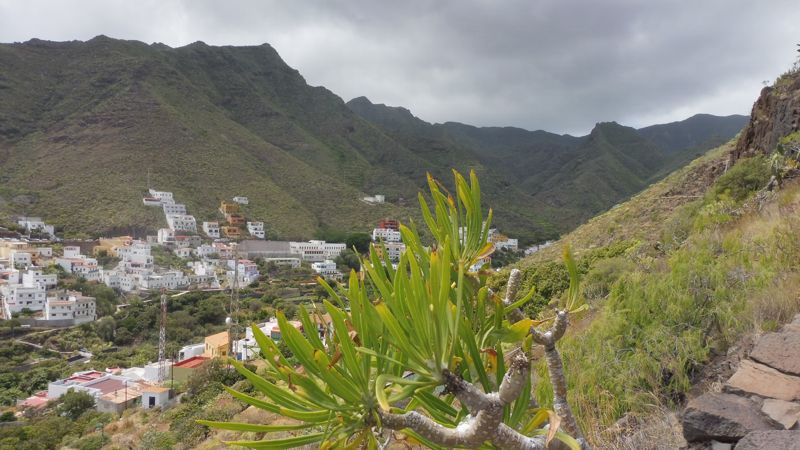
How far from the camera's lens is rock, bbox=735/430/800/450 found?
3.68ft

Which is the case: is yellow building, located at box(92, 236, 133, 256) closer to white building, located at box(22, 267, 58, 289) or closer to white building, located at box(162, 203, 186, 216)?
white building, located at box(162, 203, 186, 216)

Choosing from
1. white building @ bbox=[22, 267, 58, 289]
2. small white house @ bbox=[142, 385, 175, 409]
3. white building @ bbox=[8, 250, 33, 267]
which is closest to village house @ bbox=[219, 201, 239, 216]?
white building @ bbox=[8, 250, 33, 267]

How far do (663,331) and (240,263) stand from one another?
37.2m

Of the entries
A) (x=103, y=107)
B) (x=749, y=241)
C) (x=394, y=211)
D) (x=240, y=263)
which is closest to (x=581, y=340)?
(x=749, y=241)

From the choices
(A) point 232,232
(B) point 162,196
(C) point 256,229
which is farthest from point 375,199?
(B) point 162,196

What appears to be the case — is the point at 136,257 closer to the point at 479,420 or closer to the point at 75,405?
the point at 75,405

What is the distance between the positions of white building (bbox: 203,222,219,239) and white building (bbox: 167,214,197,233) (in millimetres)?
958

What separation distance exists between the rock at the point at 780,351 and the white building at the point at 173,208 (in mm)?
47159

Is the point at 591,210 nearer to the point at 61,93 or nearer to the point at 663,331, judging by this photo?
the point at 663,331

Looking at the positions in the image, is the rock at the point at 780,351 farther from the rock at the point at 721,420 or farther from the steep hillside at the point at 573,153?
the steep hillside at the point at 573,153

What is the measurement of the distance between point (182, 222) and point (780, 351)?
154 ft

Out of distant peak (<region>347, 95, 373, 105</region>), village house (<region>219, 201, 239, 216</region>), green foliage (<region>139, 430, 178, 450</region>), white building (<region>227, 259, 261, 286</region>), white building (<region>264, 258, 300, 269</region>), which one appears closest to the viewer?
green foliage (<region>139, 430, 178, 450</region>)

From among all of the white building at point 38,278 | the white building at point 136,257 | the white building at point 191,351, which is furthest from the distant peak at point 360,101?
the white building at point 191,351

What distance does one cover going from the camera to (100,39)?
2699 inches
